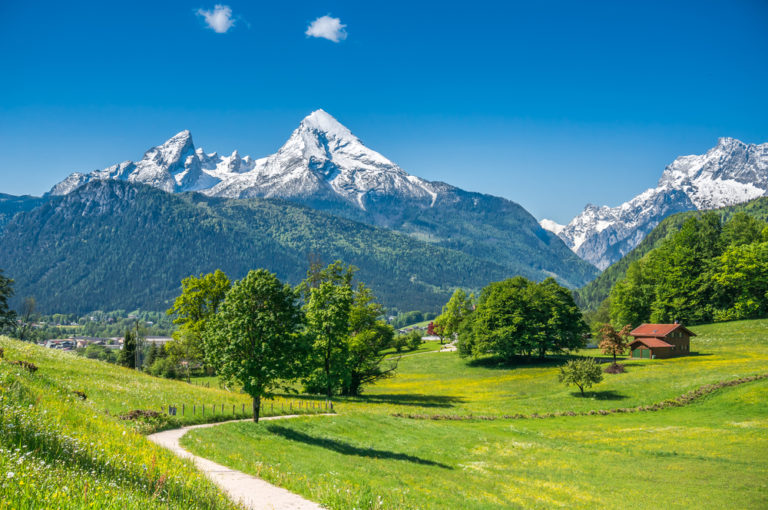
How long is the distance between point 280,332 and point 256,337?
5.83 feet

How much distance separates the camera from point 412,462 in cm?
3020

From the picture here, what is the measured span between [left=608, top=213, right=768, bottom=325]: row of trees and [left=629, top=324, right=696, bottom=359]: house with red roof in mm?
17119

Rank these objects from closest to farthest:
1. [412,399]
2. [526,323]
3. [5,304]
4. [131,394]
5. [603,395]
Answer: [131,394], [603,395], [412,399], [5,304], [526,323]

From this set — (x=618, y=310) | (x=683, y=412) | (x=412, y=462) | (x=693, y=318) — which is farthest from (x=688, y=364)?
(x=412, y=462)

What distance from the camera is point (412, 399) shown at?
2638 inches

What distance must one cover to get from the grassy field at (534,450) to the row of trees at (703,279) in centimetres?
3279

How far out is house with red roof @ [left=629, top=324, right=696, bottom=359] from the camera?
279 ft

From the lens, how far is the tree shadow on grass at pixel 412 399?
203 feet

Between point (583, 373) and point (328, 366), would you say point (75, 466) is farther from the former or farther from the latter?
point (583, 373)

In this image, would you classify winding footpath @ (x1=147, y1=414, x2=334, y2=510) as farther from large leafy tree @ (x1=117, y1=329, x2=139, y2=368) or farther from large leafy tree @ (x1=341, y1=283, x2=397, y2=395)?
large leafy tree @ (x1=117, y1=329, x2=139, y2=368)

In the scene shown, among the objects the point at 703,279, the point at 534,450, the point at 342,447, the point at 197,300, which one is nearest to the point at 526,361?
the point at 703,279

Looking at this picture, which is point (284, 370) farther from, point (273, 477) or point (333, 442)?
point (273, 477)

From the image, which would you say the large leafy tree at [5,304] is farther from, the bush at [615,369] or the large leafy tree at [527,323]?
the bush at [615,369]

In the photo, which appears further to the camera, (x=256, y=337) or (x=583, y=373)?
(x=583, y=373)
